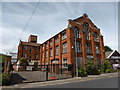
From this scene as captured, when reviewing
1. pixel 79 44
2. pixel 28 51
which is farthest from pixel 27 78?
pixel 28 51

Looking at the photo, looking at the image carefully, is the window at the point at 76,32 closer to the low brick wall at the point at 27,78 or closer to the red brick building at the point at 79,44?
the red brick building at the point at 79,44

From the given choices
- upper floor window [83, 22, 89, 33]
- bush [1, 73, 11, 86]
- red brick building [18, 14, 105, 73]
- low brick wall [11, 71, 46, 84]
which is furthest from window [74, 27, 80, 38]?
bush [1, 73, 11, 86]

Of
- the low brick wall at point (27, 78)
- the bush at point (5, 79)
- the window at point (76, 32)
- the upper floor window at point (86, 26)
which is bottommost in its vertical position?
the low brick wall at point (27, 78)

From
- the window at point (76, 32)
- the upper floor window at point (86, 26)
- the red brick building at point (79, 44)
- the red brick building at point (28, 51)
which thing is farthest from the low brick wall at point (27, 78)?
the red brick building at point (28, 51)

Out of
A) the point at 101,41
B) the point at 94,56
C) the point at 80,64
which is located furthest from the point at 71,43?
the point at 101,41

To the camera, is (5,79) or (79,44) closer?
(5,79)

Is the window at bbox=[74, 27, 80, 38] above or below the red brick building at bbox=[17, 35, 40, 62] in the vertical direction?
above

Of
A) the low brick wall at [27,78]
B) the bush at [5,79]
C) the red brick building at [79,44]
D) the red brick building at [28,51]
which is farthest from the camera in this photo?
the red brick building at [28,51]

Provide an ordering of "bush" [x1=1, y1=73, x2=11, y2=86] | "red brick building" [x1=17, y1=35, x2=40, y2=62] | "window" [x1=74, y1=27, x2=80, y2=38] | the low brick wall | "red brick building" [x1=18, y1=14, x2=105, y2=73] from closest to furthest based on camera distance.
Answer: "bush" [x1=1, y1=73, x2=11, y2=86] → the low brick wall → "red brick building" [x1=18, y1=14, x2=105, y2=73] → "window" [x1=74, y1=27, x2=80, y2=38] → "red brick building" [x1=17, y1=35, x2=40, y2=62]

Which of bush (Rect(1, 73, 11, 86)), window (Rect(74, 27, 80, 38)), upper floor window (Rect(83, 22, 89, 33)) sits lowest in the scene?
bush (Rect(1, 73, 11, 86))

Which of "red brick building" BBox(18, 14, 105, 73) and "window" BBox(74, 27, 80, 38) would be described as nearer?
"red brick building" BBox(18, 14, 105, 73)

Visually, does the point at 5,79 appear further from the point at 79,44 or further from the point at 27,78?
the point at 79,44

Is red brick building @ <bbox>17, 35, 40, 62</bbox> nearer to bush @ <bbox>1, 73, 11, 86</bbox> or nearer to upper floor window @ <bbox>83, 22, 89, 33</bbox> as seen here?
upper floor window @ <bbox>83, 22, 89, 33</bbox>

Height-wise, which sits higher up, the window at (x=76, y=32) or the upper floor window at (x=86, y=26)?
the upper floor window at (x=86, y=26)
